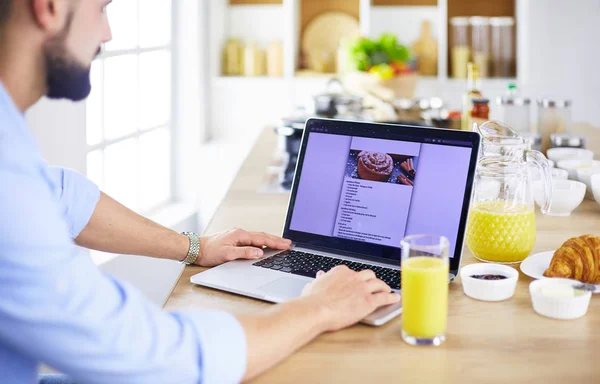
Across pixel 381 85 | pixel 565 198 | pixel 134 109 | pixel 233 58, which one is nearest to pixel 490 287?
pixel 565 198

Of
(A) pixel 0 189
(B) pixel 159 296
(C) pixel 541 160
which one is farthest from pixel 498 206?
(B) pixel 159 296

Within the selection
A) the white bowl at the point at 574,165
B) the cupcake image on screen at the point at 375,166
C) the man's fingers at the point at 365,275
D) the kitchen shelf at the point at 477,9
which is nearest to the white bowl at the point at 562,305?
the man's fingers at the point at 365,275

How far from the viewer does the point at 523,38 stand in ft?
15.2

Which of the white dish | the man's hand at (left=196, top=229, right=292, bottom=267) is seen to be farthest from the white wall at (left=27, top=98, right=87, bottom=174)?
the white dish

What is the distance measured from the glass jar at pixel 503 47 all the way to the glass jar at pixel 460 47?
162 millimetres

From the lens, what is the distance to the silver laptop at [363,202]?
133 centimetres

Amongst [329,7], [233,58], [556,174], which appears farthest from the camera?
[329,7]

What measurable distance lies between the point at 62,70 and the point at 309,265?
59 cm

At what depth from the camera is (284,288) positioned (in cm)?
126

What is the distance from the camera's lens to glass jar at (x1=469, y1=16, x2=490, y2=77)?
188 inches

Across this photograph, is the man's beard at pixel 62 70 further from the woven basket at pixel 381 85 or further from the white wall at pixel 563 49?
the white wall at pixel 563 49

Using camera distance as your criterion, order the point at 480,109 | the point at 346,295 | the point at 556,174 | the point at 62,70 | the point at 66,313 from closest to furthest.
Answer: the point at 66,313 → the point at 62,70 → the point at 346,295 → the point at 556,174 → the point at 480,109

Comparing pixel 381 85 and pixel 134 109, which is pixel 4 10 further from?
pixel 381 85

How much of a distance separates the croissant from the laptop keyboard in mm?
264
